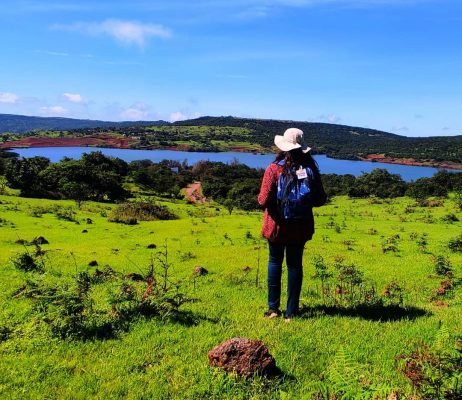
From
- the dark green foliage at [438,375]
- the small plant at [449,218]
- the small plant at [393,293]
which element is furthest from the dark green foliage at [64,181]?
the dark green foliage at [438,375]

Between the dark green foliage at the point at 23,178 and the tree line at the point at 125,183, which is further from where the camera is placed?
the tree line at the point at 125,183

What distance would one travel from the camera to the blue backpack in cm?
681

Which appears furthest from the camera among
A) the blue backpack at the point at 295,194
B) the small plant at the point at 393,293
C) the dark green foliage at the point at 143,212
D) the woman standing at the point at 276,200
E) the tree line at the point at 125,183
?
the tree line at the point at 125,183

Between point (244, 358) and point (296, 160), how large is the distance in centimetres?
322

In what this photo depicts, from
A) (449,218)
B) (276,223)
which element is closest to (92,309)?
(276,223)

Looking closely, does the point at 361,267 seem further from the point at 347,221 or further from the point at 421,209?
the point at 421,209

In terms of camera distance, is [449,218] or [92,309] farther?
[449,218]

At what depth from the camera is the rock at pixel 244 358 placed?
15.7ft

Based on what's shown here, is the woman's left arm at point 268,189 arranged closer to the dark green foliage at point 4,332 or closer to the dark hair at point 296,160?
the dark hair at point 296,160

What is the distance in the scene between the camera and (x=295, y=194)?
6805 millimetres

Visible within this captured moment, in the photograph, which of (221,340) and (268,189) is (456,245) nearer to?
(268,189)

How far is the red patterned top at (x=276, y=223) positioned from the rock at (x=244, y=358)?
90.5 inches

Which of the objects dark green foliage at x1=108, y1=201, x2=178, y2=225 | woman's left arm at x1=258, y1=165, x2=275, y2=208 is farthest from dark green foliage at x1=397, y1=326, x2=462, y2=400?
dark green foliage at x1=108, y1=201, x2=178, y2=225

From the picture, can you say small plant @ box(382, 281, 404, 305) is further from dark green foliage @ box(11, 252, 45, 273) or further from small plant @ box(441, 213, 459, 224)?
small plant @ box(441, 213, 459, 224)
